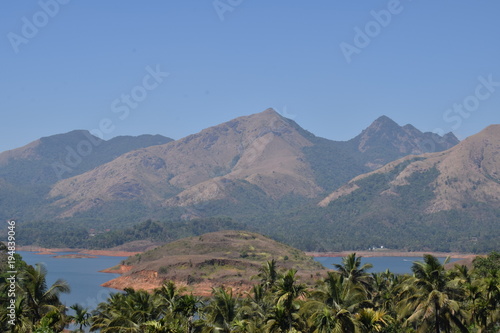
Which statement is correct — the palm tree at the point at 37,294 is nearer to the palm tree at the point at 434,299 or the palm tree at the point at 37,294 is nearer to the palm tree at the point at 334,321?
the palm tree at the point at 334,321

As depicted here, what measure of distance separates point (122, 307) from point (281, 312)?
17.7 m

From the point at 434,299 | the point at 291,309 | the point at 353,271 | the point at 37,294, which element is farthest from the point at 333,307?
the point at 37,294

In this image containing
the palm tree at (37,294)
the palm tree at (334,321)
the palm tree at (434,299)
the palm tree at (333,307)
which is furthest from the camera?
the palm tree at (37,294)

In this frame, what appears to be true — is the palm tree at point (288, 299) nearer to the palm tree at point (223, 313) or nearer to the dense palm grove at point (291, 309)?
the dense palm grove at point (291, 309)

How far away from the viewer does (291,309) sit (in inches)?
2084

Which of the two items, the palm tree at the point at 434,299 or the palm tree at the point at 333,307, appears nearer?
the palm tree at the point at 333,307

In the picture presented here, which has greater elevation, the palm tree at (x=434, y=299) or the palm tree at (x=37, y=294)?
the palm tree at (x=37, y=294)

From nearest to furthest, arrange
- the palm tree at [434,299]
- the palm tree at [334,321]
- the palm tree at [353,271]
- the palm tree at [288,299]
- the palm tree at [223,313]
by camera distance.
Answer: the palm tree at [334,321] → the palm tree at [288,299] → the palm tree at [434,299] → the palm tree at [223,313] → the palm tree at [353,271]

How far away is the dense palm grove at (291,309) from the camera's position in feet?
163

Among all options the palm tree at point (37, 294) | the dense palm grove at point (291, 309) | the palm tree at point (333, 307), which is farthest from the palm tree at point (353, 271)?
the palm tree at point (37, 294)

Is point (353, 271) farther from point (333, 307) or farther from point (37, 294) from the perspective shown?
point (37, 294)

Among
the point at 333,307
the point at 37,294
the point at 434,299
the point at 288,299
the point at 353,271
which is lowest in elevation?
the point at 434,299

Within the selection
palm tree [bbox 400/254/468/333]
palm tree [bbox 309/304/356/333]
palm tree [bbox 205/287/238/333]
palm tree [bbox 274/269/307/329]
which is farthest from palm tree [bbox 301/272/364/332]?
palm tree [bbox 205/287/238/333]

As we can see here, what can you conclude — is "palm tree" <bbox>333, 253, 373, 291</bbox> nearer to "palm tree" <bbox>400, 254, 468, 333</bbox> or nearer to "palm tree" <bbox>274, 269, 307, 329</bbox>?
"palm tree" <bbox>400, 254, 468, 333</bbox>
